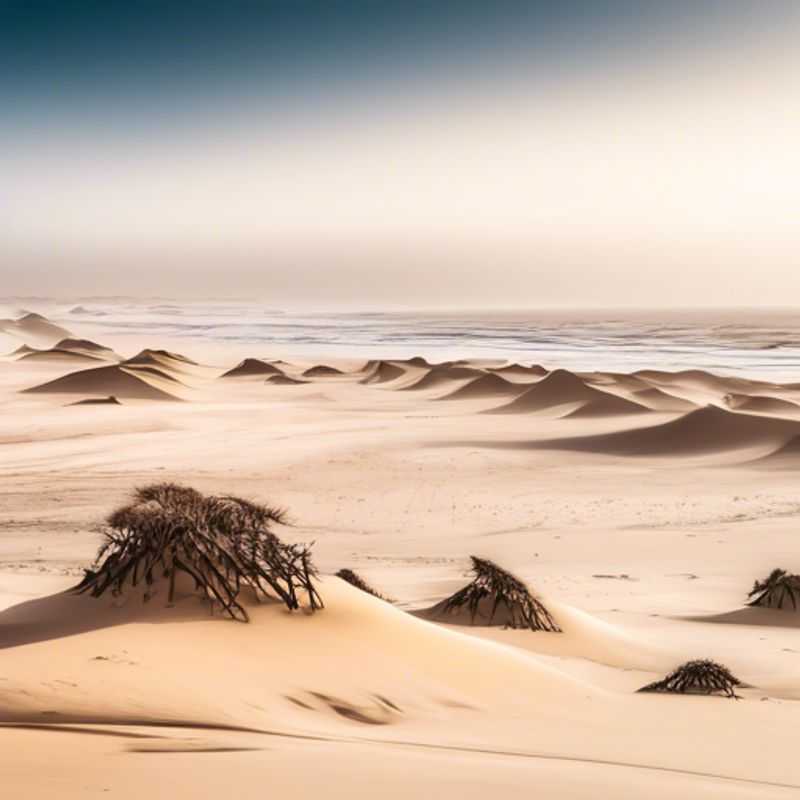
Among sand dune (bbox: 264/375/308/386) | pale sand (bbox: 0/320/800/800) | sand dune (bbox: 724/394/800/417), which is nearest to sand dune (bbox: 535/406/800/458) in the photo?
pale sand (bbox: 0/320/800/800)

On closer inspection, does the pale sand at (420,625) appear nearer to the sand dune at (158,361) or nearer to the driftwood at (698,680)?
the driftwood at (698,680)

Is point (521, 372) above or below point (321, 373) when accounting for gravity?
above

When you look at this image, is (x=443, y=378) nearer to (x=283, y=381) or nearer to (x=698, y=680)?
(x=283, y=381)

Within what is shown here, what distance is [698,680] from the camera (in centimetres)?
746

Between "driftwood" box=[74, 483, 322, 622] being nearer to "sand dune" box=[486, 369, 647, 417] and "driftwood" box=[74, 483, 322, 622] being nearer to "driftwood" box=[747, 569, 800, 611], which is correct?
"driftwood" box=[747, 569, 800, 611]

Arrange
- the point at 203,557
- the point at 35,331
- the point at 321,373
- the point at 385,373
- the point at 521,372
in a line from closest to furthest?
the point at 203,557
the point at 521,372
the point at 385,373
the point at 321,373
the point at 35,331

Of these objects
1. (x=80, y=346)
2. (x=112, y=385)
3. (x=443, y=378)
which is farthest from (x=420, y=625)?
(x=80, y=346)

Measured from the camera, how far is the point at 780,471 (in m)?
23.5

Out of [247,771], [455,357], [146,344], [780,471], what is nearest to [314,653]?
[247,771]

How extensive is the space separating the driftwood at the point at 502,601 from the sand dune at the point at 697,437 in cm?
1691

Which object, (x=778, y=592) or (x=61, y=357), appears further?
(x=61, y=357)

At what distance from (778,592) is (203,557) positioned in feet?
25.0

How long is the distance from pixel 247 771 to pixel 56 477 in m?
18.6

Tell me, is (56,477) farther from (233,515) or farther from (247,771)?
(247,771)
